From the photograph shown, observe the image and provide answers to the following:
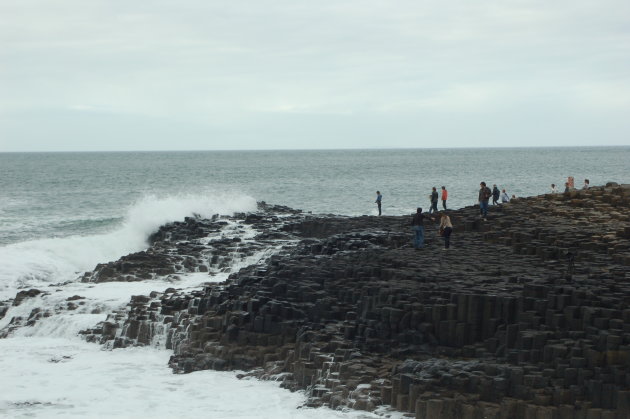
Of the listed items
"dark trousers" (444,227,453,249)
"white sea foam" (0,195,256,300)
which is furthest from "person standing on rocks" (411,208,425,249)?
"white sea foam" (0,195,256,300)

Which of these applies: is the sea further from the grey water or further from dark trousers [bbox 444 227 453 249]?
dark trousers [bbox 444 227 453 249]

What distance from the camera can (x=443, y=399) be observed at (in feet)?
46.3

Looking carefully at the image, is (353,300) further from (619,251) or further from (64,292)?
(64,292)

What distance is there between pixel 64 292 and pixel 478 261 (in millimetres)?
12112

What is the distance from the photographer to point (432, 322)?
55.6 feet

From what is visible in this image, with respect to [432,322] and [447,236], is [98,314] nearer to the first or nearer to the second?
[447,236]

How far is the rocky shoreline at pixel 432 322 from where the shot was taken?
14188mm

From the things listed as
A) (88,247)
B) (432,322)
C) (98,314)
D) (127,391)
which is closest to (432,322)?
(432,322)

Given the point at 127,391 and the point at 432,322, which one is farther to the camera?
the point at 127,391

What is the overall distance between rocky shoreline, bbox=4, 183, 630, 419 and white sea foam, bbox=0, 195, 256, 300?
459 centimetres

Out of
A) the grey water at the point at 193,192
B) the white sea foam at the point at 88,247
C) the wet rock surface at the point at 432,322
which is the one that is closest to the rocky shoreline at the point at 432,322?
the wet rock surface at the point at 432,322

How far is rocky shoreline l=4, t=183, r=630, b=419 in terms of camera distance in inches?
559

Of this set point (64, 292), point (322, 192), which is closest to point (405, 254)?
point (64, 292)

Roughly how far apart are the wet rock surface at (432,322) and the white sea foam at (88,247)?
915 cm
